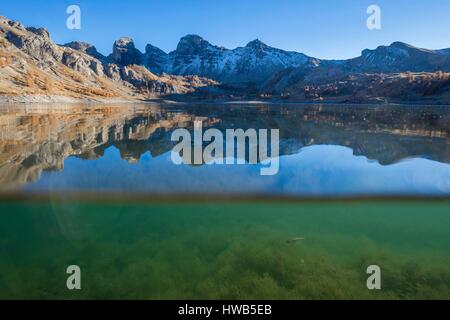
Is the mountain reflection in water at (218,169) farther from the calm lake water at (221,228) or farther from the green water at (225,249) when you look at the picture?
the green water at (225,249)

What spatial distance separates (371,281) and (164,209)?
6362 millimetres

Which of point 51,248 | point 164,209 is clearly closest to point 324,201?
point 164,209

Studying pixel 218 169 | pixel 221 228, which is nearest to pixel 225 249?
pixel 221 228

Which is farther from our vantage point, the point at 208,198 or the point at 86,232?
the point at 208,198

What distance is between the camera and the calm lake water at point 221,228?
683 cm

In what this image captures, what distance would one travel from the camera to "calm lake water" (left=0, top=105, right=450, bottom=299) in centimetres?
683

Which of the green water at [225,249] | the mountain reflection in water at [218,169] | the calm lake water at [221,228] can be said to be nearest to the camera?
the green water at [225,249]

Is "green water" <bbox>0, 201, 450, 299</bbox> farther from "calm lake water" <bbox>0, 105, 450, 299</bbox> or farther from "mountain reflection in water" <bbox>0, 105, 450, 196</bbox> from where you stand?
"mountain reflection in water" <bbox>0, 105, 450, 196</bbox>

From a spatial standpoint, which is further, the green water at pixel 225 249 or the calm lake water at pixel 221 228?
the calm lake water at pixel 221 228

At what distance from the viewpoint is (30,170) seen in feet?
45.3

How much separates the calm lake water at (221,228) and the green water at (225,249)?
3 centimetres

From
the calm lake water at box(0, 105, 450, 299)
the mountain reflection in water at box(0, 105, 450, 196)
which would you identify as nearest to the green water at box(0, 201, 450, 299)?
the calm lake water at box(0, 105, 450, 299)

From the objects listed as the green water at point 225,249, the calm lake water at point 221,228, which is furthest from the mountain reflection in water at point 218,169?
the green water at point 225,249

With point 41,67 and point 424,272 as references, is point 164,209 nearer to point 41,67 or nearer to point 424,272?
point 424,272
